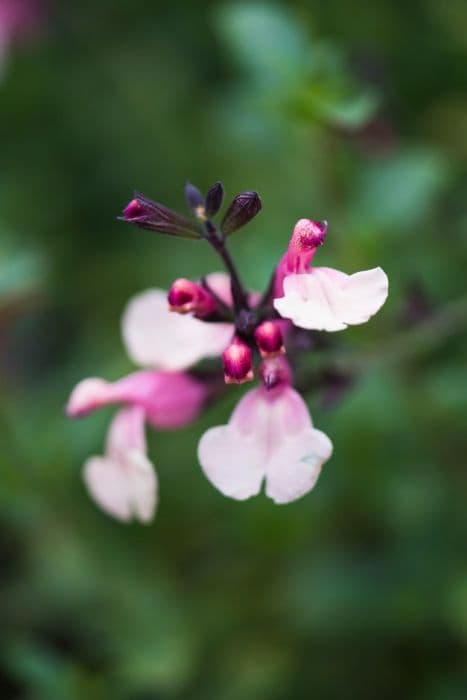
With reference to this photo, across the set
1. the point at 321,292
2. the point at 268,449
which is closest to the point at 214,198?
the point at 321,292

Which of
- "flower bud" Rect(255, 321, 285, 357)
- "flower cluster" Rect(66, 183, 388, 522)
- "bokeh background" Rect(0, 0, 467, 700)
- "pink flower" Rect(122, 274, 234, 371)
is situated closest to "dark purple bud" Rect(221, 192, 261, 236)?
"flower cluster" Rect(66, 183, 388, 522)

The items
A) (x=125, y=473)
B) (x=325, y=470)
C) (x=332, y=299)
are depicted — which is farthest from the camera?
(x=325, y=470)

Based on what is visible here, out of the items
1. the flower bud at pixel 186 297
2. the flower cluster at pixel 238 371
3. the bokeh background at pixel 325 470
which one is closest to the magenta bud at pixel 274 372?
the flower cluster at pixel 238 371

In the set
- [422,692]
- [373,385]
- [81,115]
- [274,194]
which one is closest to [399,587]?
[422,692]

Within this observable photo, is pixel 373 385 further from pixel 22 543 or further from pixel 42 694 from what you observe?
pixel 22 543

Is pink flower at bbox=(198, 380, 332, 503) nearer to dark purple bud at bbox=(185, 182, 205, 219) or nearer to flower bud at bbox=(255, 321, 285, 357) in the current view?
flower bud at bbox=(255, 321, 285, 357)

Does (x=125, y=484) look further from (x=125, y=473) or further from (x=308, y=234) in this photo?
(x=308, y=234)

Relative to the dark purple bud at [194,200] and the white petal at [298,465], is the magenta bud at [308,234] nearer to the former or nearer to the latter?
the dark purple bud at [194,200]
